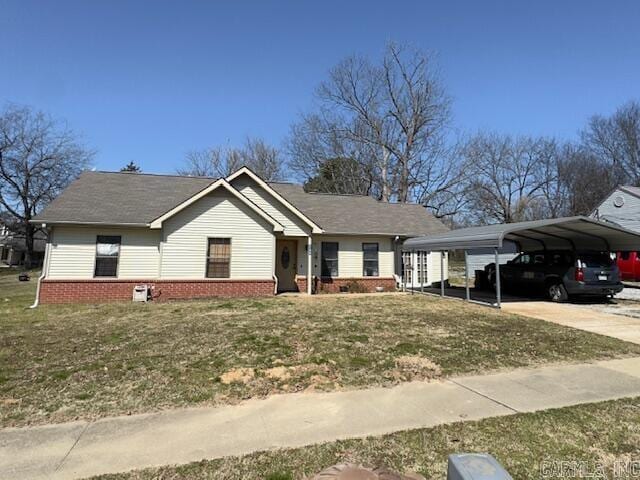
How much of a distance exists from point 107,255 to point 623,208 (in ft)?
98.6

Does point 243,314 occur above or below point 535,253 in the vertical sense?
below

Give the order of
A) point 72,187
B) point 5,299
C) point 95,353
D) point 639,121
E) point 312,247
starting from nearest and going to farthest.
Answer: point 95,353
point 5,299
point 72,187
point 312,247
point 639,121

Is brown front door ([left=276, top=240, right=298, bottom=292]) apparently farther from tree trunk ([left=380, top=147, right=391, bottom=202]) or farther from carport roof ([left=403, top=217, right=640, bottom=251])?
tree trunk ([left=380, top=147, right=391, bottom=202])

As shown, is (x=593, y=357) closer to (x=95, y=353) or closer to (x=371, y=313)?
(x=371, y=313)

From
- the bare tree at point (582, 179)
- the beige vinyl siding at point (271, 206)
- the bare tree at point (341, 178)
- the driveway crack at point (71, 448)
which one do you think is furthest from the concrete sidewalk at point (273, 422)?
the bare tree at point (582, 179)

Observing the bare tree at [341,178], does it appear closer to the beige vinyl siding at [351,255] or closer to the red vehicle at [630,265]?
the beige vinyl siding at [351,255]

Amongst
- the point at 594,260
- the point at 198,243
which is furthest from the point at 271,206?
the point at 594,260

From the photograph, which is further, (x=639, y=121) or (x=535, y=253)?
(x=639, y=121)

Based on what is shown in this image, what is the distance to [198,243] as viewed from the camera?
14414mm

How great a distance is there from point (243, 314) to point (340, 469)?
27.7ft

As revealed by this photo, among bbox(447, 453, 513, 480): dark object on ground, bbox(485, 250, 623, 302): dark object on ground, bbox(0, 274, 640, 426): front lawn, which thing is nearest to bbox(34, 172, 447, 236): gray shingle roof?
bbox(0, 274, 640, 426): front lawn

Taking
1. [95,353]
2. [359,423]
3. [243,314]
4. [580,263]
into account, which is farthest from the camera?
[580,263]

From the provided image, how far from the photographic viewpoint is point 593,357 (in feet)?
22.3

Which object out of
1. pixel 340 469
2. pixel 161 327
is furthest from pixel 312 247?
pixel 340 469
